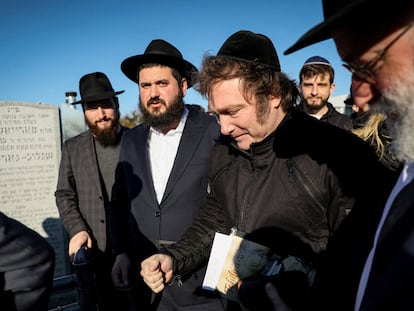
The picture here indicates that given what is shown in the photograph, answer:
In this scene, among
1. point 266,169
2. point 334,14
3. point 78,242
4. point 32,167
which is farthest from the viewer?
point 32,167

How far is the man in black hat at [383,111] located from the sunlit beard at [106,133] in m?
3.13

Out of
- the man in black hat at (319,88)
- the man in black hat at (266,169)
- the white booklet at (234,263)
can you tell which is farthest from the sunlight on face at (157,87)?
the man in black hat at (319,88)

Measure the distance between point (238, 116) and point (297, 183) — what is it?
48 cm

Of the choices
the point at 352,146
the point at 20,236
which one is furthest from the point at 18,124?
the point at 352,146

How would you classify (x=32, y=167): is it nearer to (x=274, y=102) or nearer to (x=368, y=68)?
(x=274, y=102)

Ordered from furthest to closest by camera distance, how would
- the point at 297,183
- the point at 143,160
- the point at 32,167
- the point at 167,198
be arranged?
the point at 32,167 → the point at 143,160 → the point at 167,198 → the point at 297,183

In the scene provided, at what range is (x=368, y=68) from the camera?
0.98m

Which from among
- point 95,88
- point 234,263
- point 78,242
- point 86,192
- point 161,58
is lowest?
point 78,242

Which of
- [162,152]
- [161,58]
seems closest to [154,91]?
[161,58]

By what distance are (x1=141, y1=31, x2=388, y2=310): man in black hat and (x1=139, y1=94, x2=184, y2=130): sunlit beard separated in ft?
2.61

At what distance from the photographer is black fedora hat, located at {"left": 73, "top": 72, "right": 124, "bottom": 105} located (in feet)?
12.6

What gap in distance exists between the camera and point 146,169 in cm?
271

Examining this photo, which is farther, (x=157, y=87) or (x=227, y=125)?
(x=157, y=87)

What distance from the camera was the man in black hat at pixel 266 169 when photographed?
162 centimetres
